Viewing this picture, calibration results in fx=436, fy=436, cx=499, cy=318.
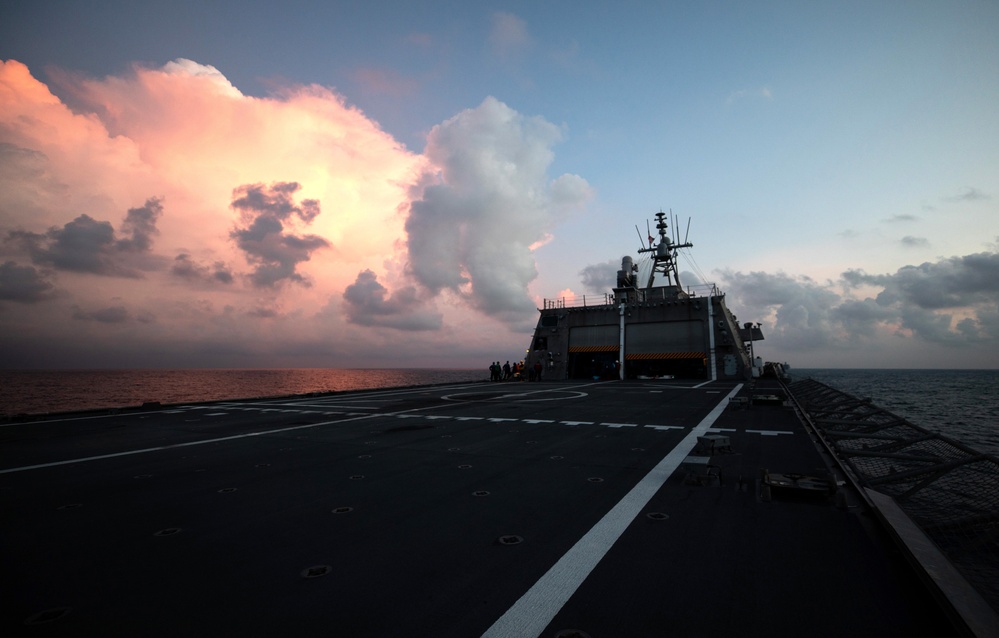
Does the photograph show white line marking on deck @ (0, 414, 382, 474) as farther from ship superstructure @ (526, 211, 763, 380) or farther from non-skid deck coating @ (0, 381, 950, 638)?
ship superstructure @ (526, 211, 763, 380)

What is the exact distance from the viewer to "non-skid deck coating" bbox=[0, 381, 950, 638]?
3.12 meters

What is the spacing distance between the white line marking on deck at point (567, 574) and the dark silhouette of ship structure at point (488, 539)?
2 centimetres

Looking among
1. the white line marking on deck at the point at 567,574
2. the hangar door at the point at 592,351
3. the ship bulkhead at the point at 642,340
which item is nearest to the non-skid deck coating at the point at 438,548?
the white line marking on deck at the point at 567,574

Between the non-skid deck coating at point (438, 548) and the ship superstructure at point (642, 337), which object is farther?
the ship superstructure at point (642, 337)

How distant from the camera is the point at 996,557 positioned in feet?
20.1

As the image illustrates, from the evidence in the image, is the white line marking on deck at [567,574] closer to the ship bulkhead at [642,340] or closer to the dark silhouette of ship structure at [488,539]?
the dark silhouette of ship structure at [488,539]

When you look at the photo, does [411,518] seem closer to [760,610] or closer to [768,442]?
[760,610]

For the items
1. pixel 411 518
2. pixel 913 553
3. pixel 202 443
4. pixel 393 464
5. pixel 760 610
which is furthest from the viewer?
pixel 202 443

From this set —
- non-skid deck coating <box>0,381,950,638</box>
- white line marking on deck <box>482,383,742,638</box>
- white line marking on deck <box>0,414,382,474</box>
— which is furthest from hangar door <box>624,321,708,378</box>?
white line marking on deck <box>482,383,742,638</box>

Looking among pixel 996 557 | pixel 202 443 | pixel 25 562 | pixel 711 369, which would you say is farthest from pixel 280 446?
pixel 711 369

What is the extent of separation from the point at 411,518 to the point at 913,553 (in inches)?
187

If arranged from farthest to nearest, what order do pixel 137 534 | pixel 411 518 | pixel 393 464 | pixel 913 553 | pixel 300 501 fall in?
pixel 393 464 < pixel 300 501 < pixel 411 518 < pixel 137 534 < pixel 913 553

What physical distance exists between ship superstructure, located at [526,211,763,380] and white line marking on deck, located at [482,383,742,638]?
3318cm

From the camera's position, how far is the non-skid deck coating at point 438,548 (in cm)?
312
